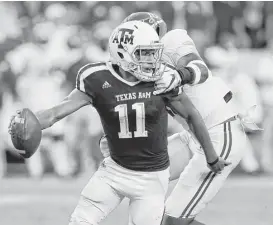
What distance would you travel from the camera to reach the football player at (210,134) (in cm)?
468

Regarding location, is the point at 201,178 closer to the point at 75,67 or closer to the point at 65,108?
the point at 65,108

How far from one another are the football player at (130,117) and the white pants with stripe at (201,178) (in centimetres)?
49

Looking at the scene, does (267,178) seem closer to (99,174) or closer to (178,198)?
(178,198)

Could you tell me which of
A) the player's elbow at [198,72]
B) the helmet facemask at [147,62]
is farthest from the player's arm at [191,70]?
the helmet facemask at [147,62]

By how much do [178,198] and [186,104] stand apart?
0.73m

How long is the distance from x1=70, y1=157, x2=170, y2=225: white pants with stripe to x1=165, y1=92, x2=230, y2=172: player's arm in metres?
0.32

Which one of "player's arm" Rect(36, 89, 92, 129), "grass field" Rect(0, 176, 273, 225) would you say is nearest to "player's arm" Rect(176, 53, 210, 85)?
"player's arm" Rect(36, 89, 92, 129)

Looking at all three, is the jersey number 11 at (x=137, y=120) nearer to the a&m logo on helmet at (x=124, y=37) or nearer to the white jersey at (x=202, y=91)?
the a&m logo on helmet at (x=124, y=37)

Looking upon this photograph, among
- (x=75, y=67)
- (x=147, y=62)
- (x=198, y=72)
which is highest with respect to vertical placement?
(x=147, y=62)

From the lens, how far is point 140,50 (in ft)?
13.3

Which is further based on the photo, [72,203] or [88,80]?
[72,203]

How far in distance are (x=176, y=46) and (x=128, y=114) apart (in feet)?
2.35

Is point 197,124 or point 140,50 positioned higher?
point 140,50

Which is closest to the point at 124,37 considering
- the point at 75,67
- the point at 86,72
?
the point at 86,72
